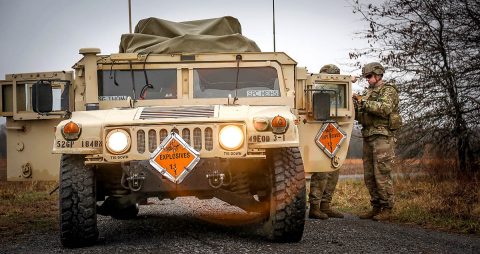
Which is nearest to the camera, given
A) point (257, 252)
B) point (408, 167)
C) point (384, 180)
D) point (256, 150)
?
point (257, 252)

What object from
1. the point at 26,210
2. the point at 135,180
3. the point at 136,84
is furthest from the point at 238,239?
the point at 26,210

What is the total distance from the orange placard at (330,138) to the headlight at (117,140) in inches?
93.5

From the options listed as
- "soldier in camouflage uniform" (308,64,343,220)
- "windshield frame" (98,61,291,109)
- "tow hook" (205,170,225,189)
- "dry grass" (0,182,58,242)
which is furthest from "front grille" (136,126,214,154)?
"soldier in camouflage uniform" (308,64,343,220)

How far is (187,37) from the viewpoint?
6.77 m

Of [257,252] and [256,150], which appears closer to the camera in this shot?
[257,252]

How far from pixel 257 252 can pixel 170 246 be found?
80 centimetres

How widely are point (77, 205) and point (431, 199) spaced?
4.91 meters

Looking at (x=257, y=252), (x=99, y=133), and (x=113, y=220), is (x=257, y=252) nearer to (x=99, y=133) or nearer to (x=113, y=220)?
(x=99, y=133)

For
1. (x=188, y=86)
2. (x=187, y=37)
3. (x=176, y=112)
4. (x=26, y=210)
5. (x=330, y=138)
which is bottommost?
(x=26, y=210)

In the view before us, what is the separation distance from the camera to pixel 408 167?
436 inches

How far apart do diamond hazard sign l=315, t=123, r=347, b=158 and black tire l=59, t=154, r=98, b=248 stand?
259 centimetres

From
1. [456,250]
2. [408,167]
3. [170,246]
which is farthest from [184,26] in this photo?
[408,167]

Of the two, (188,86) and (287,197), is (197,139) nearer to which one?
(287,197)

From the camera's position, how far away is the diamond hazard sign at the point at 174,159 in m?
4.92
